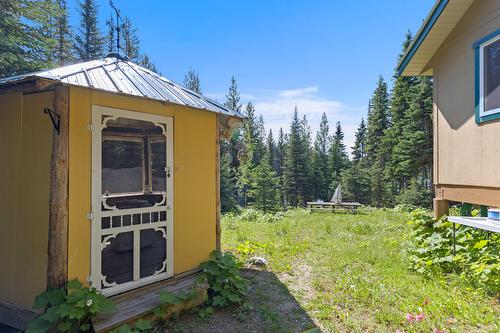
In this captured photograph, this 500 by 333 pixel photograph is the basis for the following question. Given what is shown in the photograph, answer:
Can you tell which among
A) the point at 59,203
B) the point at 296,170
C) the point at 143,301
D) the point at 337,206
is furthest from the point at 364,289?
the point at 296,170

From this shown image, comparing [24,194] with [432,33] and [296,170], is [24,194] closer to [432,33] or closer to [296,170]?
[432,33]

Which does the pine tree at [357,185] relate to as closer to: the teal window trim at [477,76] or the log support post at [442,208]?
the log support post at [442,208]

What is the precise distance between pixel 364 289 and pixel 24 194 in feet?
14.0

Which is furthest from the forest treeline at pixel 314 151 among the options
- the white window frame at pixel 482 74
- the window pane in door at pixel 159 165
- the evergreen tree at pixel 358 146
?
the white window frame at pixel 482 74

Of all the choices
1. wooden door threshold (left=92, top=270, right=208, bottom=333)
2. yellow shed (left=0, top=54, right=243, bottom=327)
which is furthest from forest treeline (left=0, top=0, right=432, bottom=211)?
wooden door threshold (left=92, top=270, right=208, bottom=333)

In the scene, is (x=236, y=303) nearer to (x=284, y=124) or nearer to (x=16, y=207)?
(x=16, y=207)

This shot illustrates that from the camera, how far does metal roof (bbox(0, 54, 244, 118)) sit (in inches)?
104

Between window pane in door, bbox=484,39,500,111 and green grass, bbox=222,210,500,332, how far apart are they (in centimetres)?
248

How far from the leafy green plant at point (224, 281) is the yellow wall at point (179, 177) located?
0.32 meters

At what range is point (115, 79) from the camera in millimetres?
3225

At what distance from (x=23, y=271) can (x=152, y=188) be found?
1.52m

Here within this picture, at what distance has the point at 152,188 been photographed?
147 inches

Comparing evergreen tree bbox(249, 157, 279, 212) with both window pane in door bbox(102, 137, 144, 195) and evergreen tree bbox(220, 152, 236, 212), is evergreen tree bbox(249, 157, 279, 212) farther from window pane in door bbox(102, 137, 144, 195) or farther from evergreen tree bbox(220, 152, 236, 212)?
window pane in door bbox(102, 137, 144, 195)

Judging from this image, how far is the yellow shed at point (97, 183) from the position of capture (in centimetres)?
277
